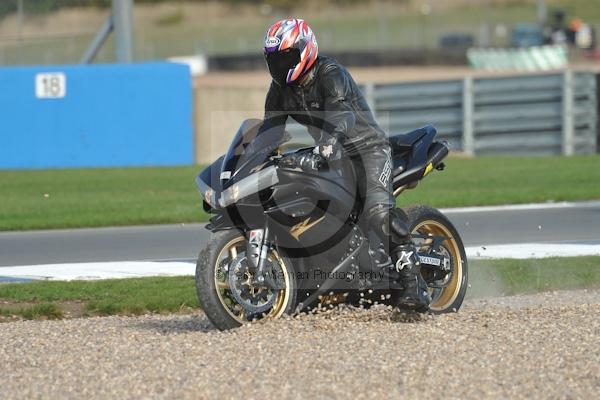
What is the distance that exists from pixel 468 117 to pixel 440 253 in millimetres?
12276

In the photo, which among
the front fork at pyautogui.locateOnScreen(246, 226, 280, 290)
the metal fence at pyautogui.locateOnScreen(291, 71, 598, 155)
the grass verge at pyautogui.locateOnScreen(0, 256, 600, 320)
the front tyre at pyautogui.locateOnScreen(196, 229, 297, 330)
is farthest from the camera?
the metal fence at pyautogui.locateOnScreen(291, 71, 598, 155)

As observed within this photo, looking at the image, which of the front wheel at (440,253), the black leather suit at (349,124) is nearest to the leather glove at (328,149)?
the black leather suit at (349,124)

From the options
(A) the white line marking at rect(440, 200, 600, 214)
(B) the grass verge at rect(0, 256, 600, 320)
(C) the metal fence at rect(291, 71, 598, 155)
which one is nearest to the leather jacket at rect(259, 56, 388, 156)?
(B) the grass verge at rect(0, 256, 600, 320)

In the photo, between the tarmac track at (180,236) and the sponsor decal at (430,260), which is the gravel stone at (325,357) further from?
the tarmac track at (180,236)

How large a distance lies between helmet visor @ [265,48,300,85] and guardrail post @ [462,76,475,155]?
43.2ft

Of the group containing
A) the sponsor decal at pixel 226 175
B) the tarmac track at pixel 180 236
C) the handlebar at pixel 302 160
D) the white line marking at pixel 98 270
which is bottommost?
the tarmac track at pixel 180 236

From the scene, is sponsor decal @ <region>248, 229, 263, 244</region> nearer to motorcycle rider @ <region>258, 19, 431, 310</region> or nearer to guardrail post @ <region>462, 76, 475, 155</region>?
motorcycle rider @ <region>258, 19, 431, 310</region>

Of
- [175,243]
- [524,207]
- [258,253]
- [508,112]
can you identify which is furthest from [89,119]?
[258,253]

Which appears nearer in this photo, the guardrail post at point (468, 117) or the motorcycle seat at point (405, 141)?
the motorcycle seat at point (405, 141)

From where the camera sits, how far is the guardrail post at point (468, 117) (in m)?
19.6

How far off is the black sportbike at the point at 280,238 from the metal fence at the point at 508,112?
509 inches

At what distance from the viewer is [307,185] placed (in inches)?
260

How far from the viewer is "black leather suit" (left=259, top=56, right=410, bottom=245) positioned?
6695 mm

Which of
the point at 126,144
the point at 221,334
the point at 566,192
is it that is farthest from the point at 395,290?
the point at 126,144
